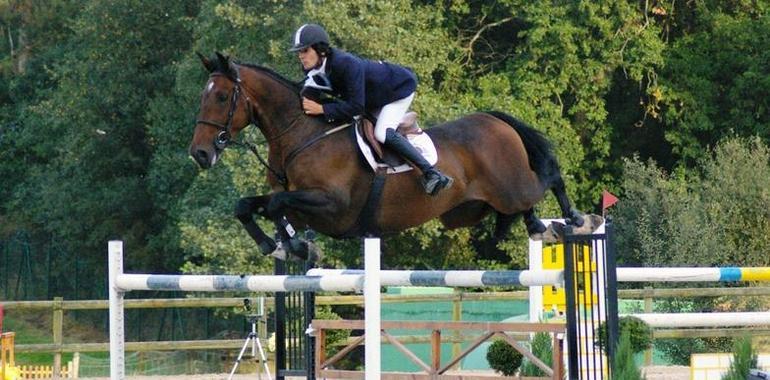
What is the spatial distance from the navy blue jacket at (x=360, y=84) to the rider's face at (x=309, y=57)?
0.06 m

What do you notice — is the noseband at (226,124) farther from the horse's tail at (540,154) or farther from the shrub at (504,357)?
the shrub at (504,357)

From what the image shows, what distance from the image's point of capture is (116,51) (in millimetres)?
25375

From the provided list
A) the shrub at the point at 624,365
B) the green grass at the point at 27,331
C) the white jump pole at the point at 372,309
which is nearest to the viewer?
the shrub at the point at 624,365

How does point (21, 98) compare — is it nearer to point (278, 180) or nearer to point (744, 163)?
point (744, 163)

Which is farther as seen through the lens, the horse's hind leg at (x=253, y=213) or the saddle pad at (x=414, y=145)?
the saddle pad at (x=414, y=145)

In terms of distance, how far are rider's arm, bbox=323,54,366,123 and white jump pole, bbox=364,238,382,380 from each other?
107 cm

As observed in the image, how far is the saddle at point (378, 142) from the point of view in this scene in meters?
6.63

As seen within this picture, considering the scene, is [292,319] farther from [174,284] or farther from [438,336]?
[174,284]

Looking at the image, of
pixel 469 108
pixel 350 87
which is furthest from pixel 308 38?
pixel 469 108

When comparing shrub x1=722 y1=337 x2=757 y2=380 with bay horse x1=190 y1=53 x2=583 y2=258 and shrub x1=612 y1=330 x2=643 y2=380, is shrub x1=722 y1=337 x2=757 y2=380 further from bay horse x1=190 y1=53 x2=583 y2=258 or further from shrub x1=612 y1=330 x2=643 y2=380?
bay horse x1=190 y1=53 x2=583 y2=258

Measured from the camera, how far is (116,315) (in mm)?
6078

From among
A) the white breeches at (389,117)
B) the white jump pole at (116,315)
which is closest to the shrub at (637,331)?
the white breeches at (389,117)

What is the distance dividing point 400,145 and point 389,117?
7.0 inches

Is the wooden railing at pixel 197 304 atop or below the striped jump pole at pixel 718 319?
atop
